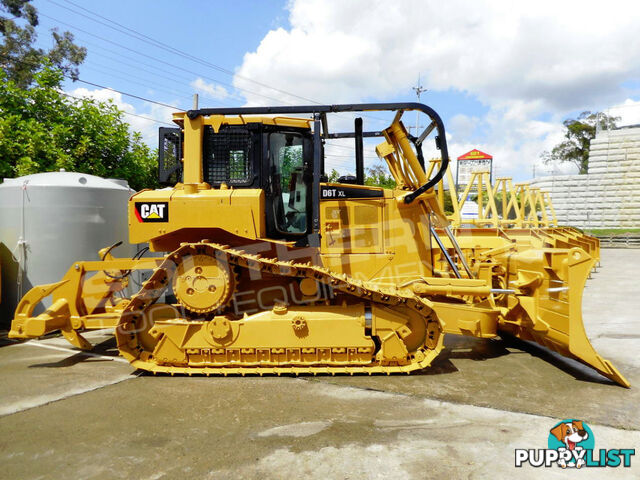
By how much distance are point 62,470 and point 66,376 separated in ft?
7.72

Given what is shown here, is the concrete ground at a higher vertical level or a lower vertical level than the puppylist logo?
higher

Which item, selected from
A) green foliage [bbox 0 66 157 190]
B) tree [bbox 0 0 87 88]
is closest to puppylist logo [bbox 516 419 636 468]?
green foliage [bbox 0 66 157 190]

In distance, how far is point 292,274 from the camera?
491cm

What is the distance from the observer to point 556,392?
4.53 meters

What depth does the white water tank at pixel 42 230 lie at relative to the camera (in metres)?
7.21

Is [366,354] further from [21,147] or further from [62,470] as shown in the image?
[21,147]

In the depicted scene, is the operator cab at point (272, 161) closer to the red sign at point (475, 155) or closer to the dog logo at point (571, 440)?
the dog logo at point (571, 440)

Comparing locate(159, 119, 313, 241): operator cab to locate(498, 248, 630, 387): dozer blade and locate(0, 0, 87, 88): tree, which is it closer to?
locate(498, 248, 630, 387): dozer blade

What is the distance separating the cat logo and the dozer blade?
14.9 feet

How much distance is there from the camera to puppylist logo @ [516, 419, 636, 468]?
10.5 ft

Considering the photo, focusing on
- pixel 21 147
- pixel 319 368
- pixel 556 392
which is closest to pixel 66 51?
pixel 21 147

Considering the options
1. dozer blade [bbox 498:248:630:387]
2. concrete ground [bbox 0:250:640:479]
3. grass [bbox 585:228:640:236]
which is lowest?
concrete ground [bbox 0:250:640:479]

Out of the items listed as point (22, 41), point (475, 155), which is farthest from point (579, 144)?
point (22, 41)

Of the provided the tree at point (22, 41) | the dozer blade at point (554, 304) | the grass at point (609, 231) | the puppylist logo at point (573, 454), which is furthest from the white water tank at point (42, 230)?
the grass at point (609, 231)
